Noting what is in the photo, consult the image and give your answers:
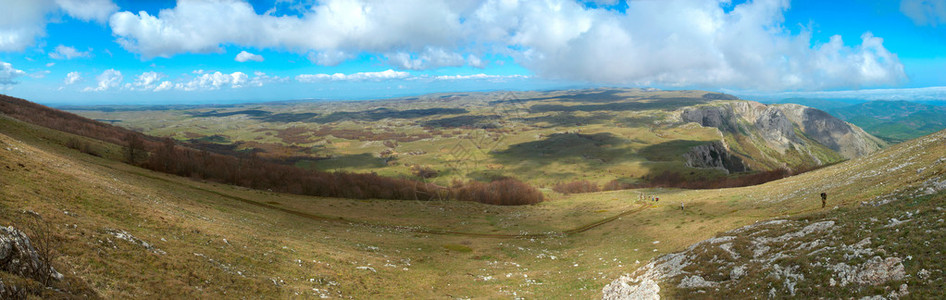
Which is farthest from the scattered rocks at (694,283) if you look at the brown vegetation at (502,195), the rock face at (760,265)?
the brown vegetation at (502,195)

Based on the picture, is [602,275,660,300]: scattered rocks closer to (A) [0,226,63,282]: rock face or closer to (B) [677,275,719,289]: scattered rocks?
(B) [677,275,719,289]: scattered rocks

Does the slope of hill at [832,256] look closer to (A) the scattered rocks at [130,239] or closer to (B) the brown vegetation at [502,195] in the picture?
(A) the scattered rocks at [130,239]

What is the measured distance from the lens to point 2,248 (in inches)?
458

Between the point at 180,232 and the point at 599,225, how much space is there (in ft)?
177

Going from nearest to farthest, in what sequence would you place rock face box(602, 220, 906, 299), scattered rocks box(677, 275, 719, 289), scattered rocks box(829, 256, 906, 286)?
scattered rocks box(829, 256, 906, 286), rock face box(602, 220, 906, 299), scattered rocks box(677, 275, 719, 289)

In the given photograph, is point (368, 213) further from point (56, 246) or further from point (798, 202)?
point (798, 202)

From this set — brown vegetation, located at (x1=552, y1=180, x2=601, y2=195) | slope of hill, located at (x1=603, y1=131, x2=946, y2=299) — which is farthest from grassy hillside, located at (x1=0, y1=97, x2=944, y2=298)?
brown vegetation, located at (x1=552, y1=180, x2=601, y2=195)

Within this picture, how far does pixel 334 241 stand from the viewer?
1623 inches

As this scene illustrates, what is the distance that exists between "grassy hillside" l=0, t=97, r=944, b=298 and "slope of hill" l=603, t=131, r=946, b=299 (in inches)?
99.3

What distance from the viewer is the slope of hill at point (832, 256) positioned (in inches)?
608

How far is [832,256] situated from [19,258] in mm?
35475

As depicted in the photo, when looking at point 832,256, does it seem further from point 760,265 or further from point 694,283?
point 694,283

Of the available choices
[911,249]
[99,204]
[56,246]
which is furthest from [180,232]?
[911,249]

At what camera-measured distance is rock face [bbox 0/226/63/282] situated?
460 inches
